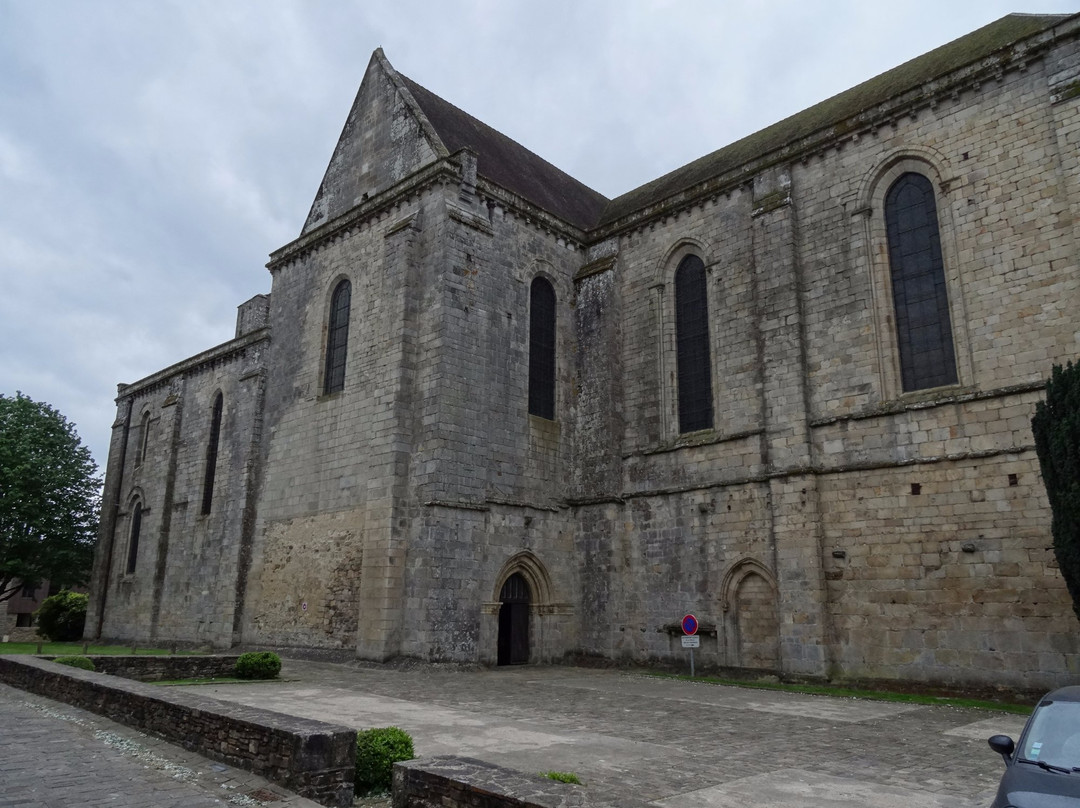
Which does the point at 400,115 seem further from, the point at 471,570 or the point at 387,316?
the point at 471,570

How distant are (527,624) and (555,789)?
50.0 ft

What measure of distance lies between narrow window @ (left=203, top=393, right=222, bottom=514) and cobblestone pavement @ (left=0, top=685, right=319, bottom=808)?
1942 centimetres

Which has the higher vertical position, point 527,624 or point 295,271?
point 295,271

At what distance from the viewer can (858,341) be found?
662 inches

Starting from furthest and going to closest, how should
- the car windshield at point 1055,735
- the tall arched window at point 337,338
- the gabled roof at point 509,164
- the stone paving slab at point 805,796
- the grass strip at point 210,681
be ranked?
the gabled roof at point 509,164, the tall arched window at point 337,338, the grass strip at point 210,681, the stone paving slab at point 805,796, the car windshield at point 1055,735

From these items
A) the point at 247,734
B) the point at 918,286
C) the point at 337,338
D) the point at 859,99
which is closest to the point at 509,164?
the point at 337,338

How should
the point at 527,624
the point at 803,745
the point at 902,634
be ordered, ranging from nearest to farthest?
the point at 803,745
the point at 902,634
the point at 527,624

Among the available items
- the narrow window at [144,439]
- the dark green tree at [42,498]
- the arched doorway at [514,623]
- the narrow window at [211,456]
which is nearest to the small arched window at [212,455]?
the narrow window at [211,456]

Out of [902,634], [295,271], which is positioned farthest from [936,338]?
[295,271]

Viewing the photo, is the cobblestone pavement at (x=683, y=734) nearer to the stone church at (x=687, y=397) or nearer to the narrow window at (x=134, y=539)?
the stone church at (x=687, y=397)

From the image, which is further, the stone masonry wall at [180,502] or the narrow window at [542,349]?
the stone masonry wall at [180,502]

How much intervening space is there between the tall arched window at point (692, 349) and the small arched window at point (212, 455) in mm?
17998

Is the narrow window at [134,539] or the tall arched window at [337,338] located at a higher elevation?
the tall arched window at [337,338]

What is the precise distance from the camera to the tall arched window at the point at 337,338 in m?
22.5
